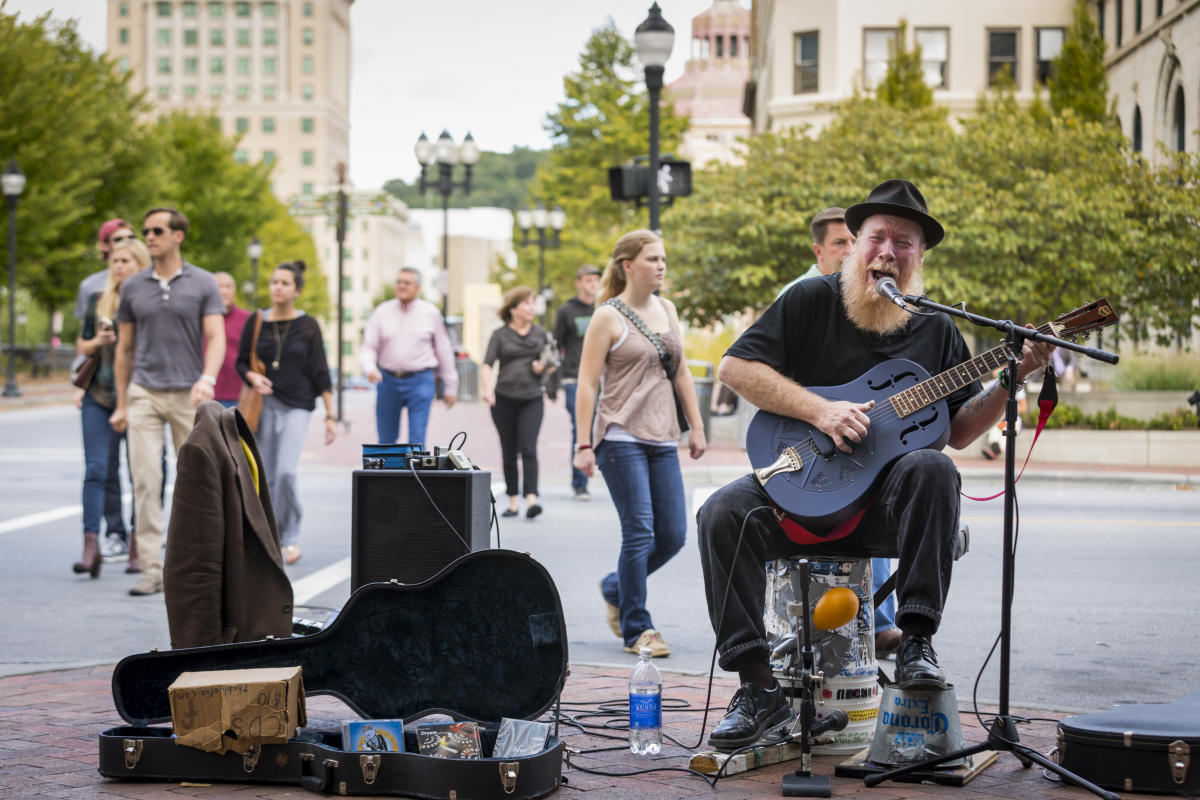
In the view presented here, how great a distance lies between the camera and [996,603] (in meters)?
8.34

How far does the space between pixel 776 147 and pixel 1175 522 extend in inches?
603

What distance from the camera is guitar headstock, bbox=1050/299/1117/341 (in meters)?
4.39

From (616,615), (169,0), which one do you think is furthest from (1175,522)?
(169,0)

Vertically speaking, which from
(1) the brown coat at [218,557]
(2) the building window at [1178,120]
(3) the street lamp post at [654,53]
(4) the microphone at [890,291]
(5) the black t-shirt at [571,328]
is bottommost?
(1) the brown coat at [218,557]

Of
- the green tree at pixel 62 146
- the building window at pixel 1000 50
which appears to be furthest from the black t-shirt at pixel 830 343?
the building window at pixel 1000 50

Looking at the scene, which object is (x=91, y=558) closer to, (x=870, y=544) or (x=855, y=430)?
(x=870, y=544)

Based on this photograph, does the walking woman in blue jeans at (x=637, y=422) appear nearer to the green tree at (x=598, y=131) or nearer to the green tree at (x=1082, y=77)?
the green tree at (x=1082, y=77)

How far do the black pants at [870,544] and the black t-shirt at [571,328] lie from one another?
9051 mm

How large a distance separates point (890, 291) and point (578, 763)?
1883mm

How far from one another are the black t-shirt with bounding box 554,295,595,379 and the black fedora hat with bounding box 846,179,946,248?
8.79 m

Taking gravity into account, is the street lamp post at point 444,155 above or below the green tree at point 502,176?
below

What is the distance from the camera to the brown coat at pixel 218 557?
4.89 m

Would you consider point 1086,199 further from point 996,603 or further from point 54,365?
point 54,365

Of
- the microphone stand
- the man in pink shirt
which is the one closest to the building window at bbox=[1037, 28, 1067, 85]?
the man in pink shirt
